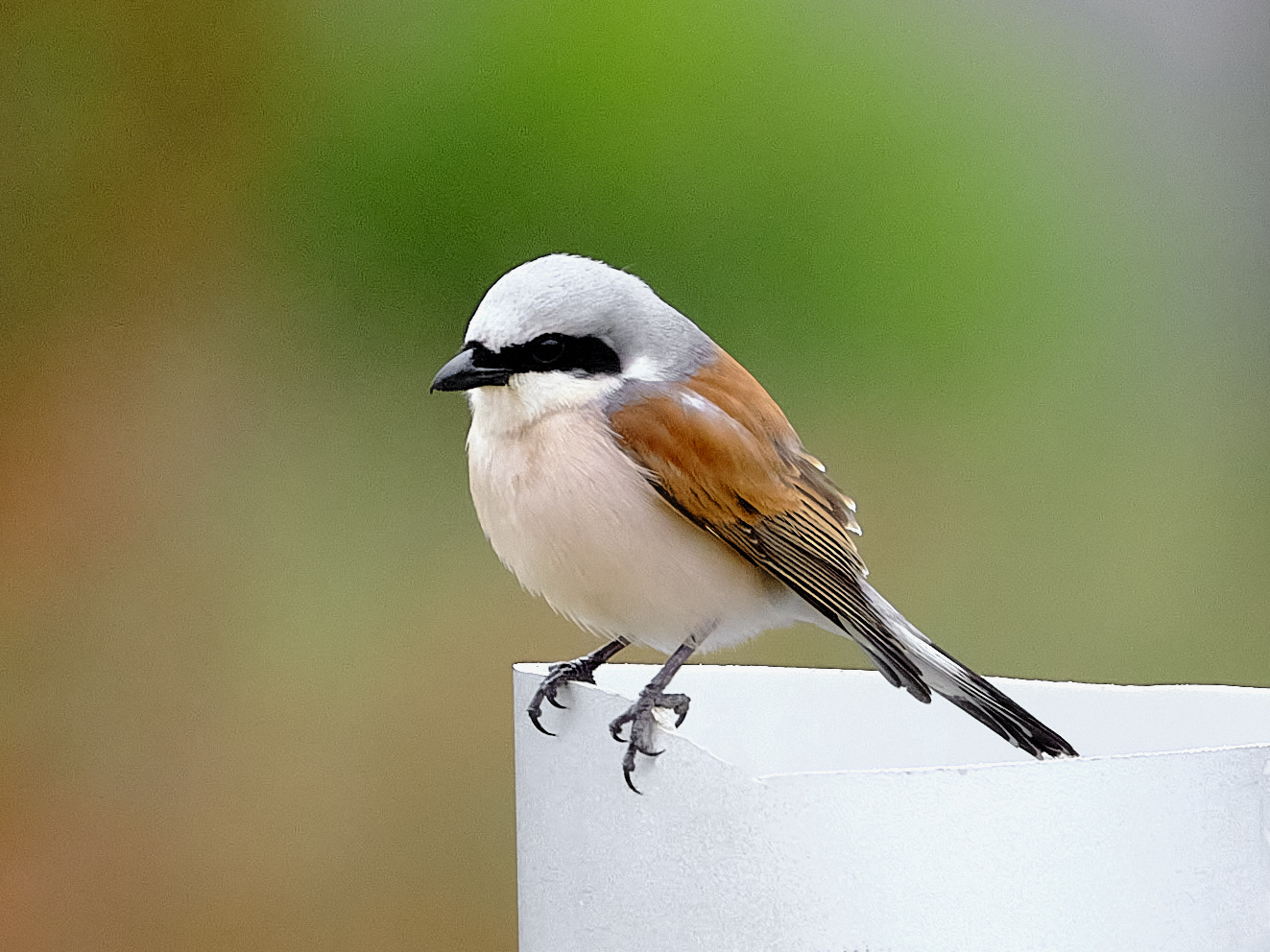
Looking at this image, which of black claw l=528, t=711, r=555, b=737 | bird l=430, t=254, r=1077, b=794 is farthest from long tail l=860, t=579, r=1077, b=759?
black claw l=528, t=711, r=555, b=737

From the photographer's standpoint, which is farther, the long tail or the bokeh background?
the bokeh background

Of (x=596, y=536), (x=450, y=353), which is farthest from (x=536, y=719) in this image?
(x=450, y=353)

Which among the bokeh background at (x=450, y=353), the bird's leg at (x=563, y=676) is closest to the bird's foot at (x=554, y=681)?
the bird's leg at (x=563, y=676)

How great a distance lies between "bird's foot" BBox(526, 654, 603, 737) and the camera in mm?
785

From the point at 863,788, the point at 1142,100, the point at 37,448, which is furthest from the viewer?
the point at 1142,100

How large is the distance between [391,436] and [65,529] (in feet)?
1.28

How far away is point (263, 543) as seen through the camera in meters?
1.86

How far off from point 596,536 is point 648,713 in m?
0.22

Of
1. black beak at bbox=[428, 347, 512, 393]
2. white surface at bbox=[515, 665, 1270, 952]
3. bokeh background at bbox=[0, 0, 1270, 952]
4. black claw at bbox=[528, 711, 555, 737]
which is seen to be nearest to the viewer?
white surface at bbox=[515, 665, 1270, 952]

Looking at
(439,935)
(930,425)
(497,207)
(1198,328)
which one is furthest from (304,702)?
(1198,328)

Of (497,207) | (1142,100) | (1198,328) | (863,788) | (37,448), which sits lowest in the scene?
(863,788)

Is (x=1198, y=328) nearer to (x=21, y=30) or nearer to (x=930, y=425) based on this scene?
(x=930, y=425)

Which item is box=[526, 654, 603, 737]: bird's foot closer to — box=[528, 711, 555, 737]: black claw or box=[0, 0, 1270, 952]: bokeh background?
box=[528, 711, 555, 737]: black claw

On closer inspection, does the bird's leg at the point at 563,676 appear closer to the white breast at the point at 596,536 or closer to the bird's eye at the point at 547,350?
the white breast at the point at 596,536
